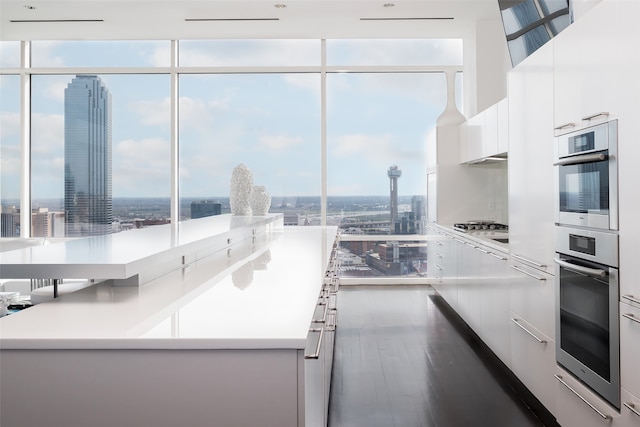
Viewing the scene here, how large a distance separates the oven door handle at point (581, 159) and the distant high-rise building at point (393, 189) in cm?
429

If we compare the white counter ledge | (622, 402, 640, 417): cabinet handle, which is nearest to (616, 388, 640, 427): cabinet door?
(622, 402, 640, 417): cabinet handle

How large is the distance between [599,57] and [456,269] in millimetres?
2841

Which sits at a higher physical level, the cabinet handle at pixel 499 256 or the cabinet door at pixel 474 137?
the cabinet door at pixel 474 137

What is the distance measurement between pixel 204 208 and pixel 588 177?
5299 millimetres

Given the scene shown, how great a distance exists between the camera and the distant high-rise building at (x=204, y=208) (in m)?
6.72

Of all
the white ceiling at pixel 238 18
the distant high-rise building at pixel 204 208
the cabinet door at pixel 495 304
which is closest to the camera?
the cabinet door at pixel 495 304

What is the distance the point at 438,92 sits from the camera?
21.6 feet

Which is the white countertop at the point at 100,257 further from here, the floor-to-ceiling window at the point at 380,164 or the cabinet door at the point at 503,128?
the floor-to-ceiling window at the point at 380,164

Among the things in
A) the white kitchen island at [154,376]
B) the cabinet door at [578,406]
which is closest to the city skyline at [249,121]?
the cabinet door at [578,406]

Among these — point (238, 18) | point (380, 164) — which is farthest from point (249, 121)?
point (380, 164)

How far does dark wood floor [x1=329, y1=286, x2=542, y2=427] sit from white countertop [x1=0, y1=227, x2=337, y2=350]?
42.1 inches

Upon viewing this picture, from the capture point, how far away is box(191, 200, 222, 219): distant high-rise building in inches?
265

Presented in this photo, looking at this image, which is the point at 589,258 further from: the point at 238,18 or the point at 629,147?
the point at 238,18

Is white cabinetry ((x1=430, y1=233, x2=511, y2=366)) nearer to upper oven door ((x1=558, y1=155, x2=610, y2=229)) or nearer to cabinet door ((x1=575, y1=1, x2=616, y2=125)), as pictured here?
upper oven door ((x1=558, y1=155, x2=610, y2=229))
